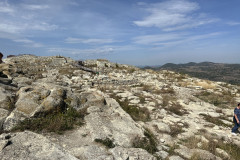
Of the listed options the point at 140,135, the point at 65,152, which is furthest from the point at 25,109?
the point at 140,135

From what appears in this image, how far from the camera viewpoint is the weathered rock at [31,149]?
3831mm

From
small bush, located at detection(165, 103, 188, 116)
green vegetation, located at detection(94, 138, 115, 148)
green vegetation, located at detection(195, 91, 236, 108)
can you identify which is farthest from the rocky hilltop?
green vegetation, located at detection(195, 91, 236, 108)

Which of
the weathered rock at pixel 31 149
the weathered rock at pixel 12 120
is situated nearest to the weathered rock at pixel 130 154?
the weathered rock at pixel 31 149

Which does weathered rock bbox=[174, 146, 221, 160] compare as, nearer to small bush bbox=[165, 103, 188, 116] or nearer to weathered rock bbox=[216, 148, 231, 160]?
weathered rock bbox=[216, 148, 231, 160]

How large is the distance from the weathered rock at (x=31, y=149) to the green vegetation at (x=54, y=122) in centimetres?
64

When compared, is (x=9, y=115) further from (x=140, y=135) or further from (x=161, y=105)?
(x=161, y=105)

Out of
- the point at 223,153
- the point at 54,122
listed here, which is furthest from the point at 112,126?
the point at 223,153

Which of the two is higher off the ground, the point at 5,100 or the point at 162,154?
the point at 5,100

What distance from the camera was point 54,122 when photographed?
18.8ft

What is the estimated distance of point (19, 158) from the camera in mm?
3738

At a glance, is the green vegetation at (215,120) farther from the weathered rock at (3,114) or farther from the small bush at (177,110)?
the weathered rock at (3,114)

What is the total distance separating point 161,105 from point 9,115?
9.27 m

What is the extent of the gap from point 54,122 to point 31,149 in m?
1.63

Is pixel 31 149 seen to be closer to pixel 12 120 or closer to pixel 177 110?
pixel 12 120
